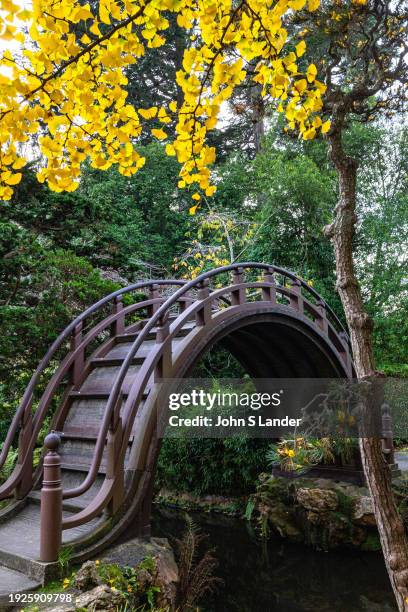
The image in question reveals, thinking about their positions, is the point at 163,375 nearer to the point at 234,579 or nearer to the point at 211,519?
the point at 234,579

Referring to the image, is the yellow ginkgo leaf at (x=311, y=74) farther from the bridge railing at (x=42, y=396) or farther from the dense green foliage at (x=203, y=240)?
the dense green foliage at (x=203, y=240)

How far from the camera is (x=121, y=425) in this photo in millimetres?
4648

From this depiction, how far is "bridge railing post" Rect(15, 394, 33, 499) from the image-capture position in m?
4.86

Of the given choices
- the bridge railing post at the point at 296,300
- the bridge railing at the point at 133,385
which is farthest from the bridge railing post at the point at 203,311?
the bridge railing post at the point at 296,300

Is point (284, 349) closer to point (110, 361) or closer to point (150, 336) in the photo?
point (150, 336)

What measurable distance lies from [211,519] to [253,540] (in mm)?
1333

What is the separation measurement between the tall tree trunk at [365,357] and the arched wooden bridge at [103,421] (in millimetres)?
2214

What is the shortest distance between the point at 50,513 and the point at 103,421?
0.91 m

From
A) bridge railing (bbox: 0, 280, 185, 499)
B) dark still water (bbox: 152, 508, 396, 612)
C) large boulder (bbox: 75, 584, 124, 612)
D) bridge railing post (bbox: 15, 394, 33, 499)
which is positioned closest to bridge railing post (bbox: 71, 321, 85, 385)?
bridge railing (bbox: 0, 280, 185, 499)

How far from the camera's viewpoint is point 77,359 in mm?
5895

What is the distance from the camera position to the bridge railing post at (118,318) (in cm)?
633

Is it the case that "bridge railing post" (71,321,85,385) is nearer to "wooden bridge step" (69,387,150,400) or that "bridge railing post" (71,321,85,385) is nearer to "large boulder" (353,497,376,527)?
"wooden bridge step" (69,387,150,400)

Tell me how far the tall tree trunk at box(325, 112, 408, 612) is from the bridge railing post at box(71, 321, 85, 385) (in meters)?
3.48

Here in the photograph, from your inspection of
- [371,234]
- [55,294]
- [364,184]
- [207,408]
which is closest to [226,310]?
[55,294]
